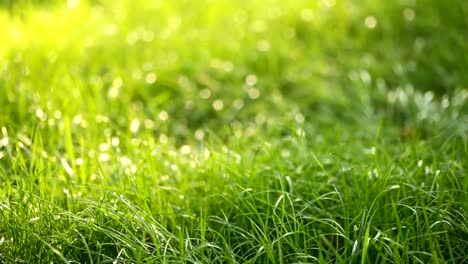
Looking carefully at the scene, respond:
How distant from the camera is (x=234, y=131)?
9.16 ft

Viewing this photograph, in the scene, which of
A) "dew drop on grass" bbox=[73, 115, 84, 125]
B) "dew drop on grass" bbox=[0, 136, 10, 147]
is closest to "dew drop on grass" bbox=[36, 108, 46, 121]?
"dew drop on grass" bbox=[73, 115, 84, 125]

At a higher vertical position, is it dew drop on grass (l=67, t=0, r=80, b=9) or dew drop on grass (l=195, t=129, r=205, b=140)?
dew drop on grass (l=67, t=0, r=80, b=9)

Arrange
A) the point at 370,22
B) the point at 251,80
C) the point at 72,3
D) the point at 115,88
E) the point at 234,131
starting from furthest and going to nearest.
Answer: the point at 72,3 → the point at 370,22 → the point at 251,80 → the point at 115,88 → the point at 234,131

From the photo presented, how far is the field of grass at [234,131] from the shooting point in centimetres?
220

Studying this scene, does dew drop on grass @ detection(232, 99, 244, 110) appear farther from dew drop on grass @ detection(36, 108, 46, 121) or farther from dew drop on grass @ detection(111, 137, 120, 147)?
dew drop on grass @ detection(36, 108, 46, 121)

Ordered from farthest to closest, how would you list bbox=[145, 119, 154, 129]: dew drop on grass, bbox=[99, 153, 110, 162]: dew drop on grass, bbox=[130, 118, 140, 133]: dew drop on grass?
bbox=[145, 119, 154, 129]: dew drop on grass
bbox=[130, 118, 140, 133]: dew drop on grass
bbox=[99, 153, 110, 162]: dew drop on grass

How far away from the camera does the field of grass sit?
7.21ft

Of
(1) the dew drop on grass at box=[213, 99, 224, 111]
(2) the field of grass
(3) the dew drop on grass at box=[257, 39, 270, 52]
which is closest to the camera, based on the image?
(2) the field of grass

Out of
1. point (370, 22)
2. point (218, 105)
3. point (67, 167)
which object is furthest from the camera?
point (370, 22)

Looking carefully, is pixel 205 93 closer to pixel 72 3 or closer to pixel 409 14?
pixel 72 3

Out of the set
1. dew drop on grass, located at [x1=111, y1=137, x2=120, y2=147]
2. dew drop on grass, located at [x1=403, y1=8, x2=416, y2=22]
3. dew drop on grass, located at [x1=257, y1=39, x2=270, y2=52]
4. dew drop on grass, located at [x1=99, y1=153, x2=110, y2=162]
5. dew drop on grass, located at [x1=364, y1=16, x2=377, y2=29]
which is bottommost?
dew drop on grass, located at [x1=111, y1=137, x2=120, y2=147]

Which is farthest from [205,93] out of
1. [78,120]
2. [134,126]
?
[78,120]

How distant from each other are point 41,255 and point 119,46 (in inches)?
99.5

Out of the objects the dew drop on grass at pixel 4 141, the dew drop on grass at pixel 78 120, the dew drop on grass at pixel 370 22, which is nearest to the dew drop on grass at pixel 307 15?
the dew drop on grass at pixel 370 22
